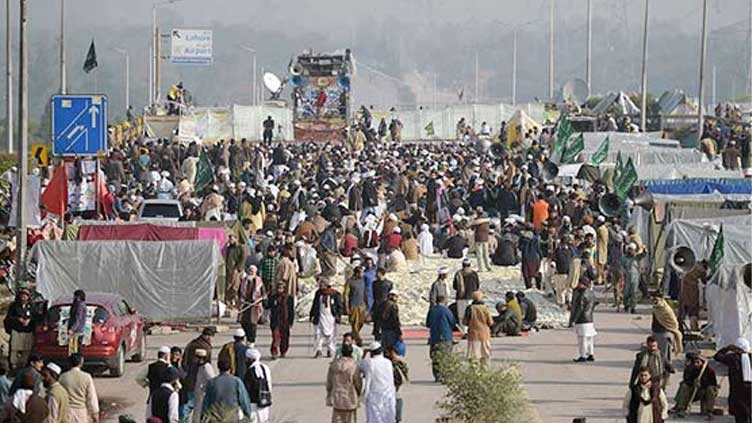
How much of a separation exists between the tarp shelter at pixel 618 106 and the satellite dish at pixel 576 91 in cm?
910

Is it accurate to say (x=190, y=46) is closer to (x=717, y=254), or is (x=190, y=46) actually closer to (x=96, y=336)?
(x=717, y=254)

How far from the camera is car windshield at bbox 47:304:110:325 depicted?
26422mm

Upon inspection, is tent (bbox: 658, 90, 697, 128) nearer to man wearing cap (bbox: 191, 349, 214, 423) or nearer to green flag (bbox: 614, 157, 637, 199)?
green flag (bbox: 614, 157, 637, 199)

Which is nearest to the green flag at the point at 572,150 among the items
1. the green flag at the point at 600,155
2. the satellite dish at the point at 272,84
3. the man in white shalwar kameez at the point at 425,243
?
the green flag at the point at 600,155

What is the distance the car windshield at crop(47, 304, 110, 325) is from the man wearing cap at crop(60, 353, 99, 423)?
5516 millimetres

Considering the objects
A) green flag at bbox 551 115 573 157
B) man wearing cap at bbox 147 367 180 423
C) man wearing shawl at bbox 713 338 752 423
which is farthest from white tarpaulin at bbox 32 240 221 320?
green flag at bbox 551 115 573 157

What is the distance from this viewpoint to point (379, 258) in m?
36.2

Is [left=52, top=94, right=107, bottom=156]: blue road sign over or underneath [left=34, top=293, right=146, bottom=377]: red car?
over

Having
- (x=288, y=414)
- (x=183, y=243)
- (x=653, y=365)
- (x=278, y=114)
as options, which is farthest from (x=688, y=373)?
(x=278, y=114)

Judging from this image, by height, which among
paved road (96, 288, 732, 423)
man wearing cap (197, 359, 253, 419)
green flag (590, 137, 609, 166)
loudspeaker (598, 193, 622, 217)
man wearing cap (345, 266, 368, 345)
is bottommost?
paved road (96, 288, 732, 423)

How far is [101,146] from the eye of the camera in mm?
35938

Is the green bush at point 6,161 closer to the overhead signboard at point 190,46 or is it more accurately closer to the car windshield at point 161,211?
the car windshield at point 161,211

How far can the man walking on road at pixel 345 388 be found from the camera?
21.4 m

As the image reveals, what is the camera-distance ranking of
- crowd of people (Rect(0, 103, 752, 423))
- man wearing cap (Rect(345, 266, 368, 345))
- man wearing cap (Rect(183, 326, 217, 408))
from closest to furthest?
1. crowd of people (Rect(0, 103, 752, 423))
2. man wearing cap (Rect(183, 326, 217, 408))
3. man wearing cap (Rect(345, 266, 368, 345))
